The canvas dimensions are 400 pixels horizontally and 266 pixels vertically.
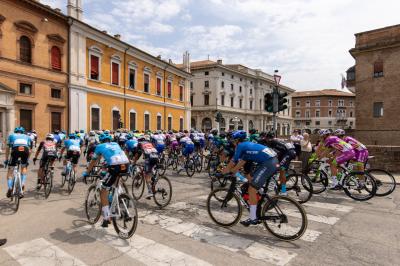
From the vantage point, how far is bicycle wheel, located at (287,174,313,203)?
722 centimetres

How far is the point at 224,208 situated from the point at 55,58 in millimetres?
22900

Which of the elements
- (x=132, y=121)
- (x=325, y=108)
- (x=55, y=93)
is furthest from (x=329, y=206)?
(x=325, y=108)

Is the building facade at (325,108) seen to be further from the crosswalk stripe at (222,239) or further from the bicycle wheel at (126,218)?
the bicycle wheel at (126,218)

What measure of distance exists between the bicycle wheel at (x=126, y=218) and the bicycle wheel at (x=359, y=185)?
5921 mm

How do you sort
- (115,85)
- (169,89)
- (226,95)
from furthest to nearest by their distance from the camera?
(226,95)
(169,89)
(115,85)

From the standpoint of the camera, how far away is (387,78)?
24656mm

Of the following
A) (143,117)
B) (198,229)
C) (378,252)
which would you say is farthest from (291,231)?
(143,117)

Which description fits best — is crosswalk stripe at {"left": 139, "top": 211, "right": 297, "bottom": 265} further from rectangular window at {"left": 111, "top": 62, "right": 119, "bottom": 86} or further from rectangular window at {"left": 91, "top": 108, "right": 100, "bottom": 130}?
rectangular window at {"left": 111, "top": 62, "right": 119, "bottom": 86}

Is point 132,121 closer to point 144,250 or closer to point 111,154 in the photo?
point 111,154

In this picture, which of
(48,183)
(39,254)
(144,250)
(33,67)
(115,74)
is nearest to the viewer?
(39,254)

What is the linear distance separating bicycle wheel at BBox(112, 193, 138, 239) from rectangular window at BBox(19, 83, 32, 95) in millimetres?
20288

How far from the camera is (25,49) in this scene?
68.8 feet

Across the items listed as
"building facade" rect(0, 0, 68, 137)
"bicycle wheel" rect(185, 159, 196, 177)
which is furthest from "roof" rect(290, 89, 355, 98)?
"bicycle wheel" rect(185, 159, 196, 177)

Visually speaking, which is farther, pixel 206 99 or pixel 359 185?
pixel 206 99
